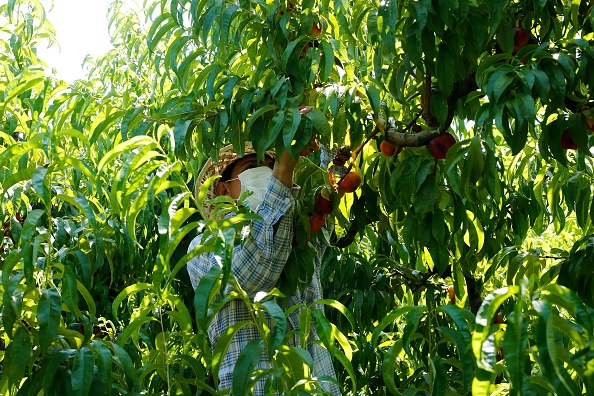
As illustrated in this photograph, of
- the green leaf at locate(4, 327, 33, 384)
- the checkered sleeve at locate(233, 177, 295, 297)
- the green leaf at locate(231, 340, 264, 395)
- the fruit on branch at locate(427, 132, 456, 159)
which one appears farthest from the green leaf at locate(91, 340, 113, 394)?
the fruit on branch at locate(427, 132, 456, 159)

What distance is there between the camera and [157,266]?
1.41 metres

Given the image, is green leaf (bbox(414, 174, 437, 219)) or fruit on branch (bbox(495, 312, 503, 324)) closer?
green leaf (bbox(414, 174, 437, 219))

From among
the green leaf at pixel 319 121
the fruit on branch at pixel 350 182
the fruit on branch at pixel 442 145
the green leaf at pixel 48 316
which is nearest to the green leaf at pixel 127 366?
the green leaf at pixel 48 316

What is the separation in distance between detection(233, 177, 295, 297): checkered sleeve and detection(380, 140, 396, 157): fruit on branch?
0.27 metres

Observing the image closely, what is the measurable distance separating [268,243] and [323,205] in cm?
19

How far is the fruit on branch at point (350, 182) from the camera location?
213cm

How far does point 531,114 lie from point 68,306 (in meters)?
0.97

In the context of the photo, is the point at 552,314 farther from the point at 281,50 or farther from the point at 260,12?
the point at 260,12

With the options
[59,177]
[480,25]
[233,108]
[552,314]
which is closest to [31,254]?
[233,108]

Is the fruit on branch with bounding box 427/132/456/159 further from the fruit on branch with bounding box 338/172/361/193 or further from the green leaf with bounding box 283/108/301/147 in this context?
the green leaf with bounding box 283/108/301/147

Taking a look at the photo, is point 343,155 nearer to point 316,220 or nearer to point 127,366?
point 316,220

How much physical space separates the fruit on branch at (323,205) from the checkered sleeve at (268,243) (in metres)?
0.08

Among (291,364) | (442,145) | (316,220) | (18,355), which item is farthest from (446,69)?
(18,355)

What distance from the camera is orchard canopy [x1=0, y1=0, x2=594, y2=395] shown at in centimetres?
138
